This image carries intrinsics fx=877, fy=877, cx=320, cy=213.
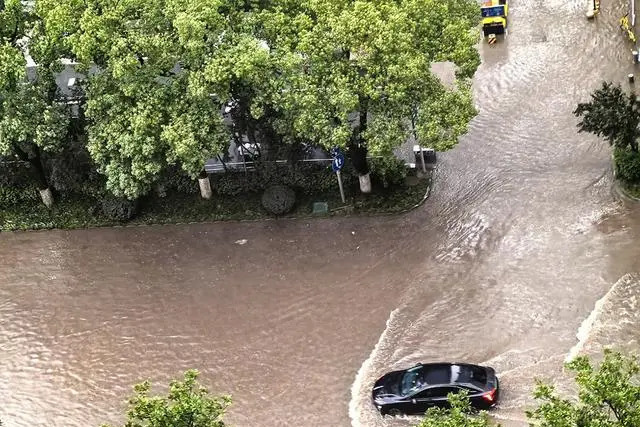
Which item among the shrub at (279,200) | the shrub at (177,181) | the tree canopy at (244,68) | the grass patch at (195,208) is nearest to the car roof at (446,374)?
the tree canopy at (244,68)

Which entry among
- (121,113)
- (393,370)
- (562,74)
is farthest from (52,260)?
(562,74)

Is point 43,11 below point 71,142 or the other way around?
the other way around

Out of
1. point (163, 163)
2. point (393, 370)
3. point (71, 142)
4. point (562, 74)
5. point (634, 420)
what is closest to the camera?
point (634, 420)

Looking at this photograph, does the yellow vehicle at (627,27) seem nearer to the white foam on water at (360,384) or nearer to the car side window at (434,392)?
the white foam on water at (360,384)

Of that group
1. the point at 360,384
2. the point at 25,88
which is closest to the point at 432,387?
the point at 360,384

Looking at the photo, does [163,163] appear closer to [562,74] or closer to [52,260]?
[52,260]
